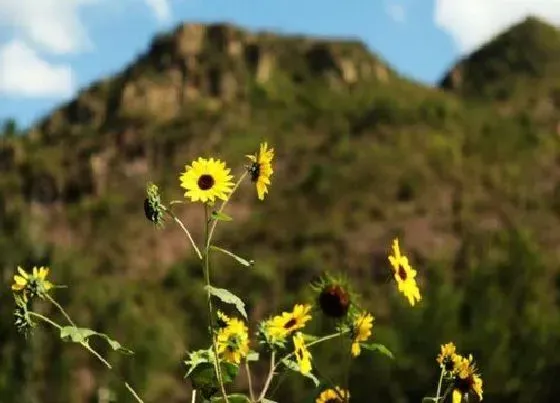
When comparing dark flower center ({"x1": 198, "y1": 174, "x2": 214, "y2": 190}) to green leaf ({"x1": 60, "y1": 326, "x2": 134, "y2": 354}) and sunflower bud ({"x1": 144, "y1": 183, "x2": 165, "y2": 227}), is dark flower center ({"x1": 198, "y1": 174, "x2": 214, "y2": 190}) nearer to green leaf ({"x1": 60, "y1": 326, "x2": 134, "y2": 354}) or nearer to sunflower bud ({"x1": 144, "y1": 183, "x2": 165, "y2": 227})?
sunflower bud ({"x1": 144, "y1": 183, "x2": 165, "y2": 227})

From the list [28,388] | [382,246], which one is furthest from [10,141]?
[28,388]

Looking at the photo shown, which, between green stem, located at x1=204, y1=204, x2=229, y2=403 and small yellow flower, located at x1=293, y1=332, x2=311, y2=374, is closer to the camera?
green stem, located at x1=204, y1=204, x2=229, y2=403

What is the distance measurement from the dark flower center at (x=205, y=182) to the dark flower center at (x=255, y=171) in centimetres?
10

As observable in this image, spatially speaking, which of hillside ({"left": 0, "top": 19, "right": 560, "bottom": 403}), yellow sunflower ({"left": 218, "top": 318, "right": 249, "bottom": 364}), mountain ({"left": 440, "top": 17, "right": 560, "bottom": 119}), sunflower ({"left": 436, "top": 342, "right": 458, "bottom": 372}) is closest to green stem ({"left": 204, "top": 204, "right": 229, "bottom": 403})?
yellow sunflower ({"left": 218, "top": 318, "right": 249, "bottom": 364})

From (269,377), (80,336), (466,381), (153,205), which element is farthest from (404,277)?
(80,336)

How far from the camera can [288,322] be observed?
2857 millimetres

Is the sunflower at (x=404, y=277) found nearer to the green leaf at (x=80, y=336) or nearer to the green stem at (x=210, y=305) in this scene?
the green stem at (x=210, y=305)

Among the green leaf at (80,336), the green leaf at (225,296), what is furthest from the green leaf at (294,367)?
the green leaf at (80,336)

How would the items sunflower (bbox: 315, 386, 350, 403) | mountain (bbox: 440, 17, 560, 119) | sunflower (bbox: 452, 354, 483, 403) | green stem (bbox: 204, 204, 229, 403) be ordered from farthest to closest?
mountain (bbox: 440, 17, 560, 119) → sunflower (bbox: 315, 386, 350, 403) → sunflower (bbox: 452, 354, 483, 403) → green stem (bbox: 204, 204, 229, 403)

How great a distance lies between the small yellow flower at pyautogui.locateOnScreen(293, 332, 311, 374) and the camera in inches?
107

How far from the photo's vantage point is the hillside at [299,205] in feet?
143

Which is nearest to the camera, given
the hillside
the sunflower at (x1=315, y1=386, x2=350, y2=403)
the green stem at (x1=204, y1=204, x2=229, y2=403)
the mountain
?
the green stem at (x1=204, y1=204, x2=229, y2=403)

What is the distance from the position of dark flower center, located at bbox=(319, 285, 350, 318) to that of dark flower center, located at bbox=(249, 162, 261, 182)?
322mm

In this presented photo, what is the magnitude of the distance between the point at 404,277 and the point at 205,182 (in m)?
0.54
